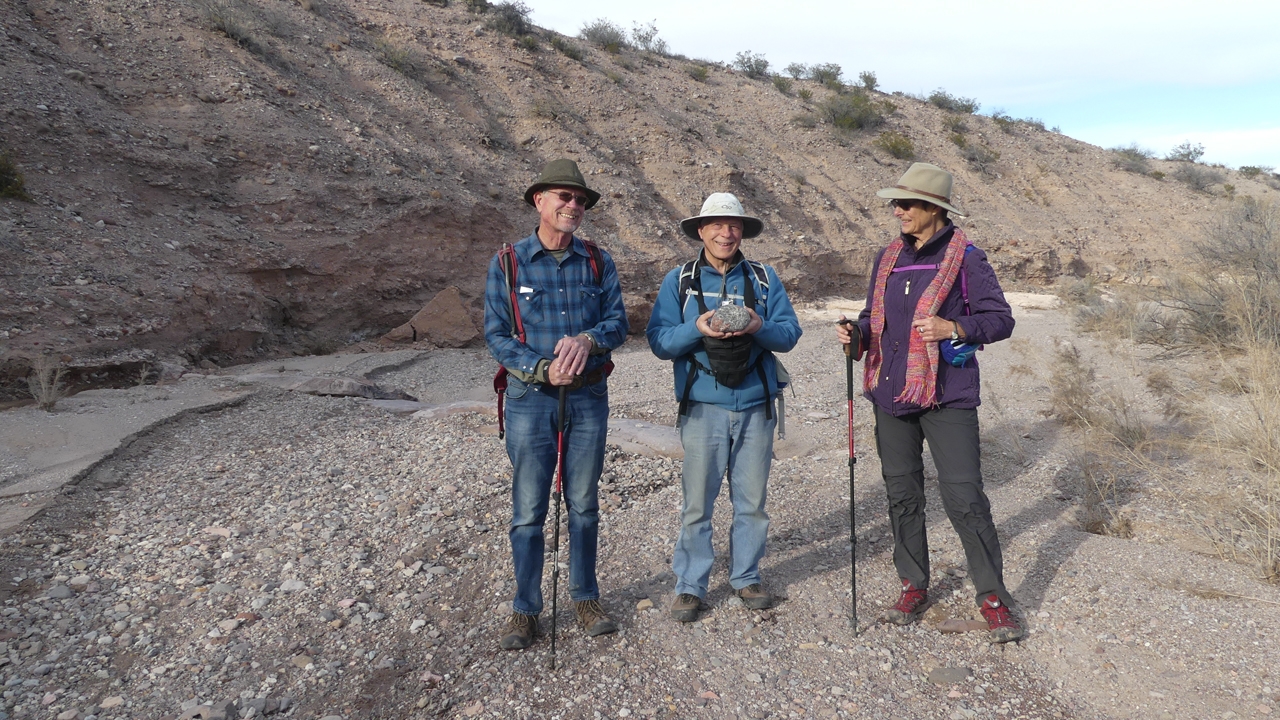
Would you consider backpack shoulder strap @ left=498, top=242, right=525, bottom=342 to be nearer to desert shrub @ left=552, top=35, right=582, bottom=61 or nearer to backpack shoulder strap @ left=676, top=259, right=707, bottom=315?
backpack shoulder strap @ left=676, top=259, right=707, bottom=315

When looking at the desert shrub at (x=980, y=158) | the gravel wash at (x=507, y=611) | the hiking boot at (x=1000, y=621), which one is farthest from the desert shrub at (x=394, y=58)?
the desert shrub at (x=980, y=158)

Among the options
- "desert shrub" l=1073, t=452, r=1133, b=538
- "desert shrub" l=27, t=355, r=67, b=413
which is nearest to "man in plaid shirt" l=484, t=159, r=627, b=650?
"desert shrub" l=1073, t=452, r=1133, b=538

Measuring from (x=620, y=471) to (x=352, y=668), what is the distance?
2.65m

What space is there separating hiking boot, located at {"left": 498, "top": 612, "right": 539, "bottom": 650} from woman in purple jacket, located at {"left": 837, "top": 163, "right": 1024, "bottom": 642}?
1615 mm

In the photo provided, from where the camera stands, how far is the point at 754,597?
339 cm

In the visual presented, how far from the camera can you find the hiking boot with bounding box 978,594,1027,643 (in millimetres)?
3043

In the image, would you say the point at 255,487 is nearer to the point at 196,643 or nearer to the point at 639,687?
the point at 196,643

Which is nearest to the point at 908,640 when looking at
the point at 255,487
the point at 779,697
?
the point at 779,697

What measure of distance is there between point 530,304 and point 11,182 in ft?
33.2

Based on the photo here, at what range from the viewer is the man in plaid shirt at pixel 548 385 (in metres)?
3.10

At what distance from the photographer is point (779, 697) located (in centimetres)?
280

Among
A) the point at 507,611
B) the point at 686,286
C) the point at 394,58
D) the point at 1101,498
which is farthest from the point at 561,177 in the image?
the point at 394,58

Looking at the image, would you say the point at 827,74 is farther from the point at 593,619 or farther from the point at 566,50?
the point at 593,619

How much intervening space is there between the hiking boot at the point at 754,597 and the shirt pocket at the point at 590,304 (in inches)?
57.7
